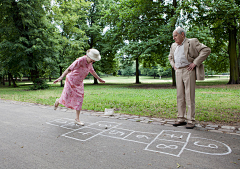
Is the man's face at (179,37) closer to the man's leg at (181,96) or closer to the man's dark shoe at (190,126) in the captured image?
the man's leg at (181,96)

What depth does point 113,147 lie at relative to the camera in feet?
11.1

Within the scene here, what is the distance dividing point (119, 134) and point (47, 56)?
14990 mm

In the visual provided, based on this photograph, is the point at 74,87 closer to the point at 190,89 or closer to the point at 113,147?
the point at 113,147

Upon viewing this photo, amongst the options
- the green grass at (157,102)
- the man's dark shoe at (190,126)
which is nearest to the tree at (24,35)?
the green grass at (157,102)

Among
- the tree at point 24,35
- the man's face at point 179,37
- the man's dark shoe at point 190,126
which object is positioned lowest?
the man's dark shoe at point 190,126

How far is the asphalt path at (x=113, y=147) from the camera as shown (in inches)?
109

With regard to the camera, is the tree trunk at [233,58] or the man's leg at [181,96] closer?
the man's leg at [181,96]

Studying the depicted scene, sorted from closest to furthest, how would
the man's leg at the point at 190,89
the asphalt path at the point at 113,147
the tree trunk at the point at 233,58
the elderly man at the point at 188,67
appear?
the asphalt path at the point at 113,147 < the elderly man at the point at 188,67 < the man's leg at the point at 190,89 < the tree trunk at the point at 233,58

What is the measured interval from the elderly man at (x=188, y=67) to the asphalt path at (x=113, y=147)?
1.74ft

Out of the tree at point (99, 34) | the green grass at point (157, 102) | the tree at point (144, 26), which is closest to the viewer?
the green grass at point (157, 102)

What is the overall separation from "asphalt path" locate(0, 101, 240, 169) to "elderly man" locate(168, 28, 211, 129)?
1.74ft

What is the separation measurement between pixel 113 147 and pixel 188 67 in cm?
279

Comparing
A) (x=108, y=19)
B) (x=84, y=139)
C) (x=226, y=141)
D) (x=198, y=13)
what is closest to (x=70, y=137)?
(x=84, y=139)

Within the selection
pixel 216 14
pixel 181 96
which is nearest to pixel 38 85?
pixel 181 96
